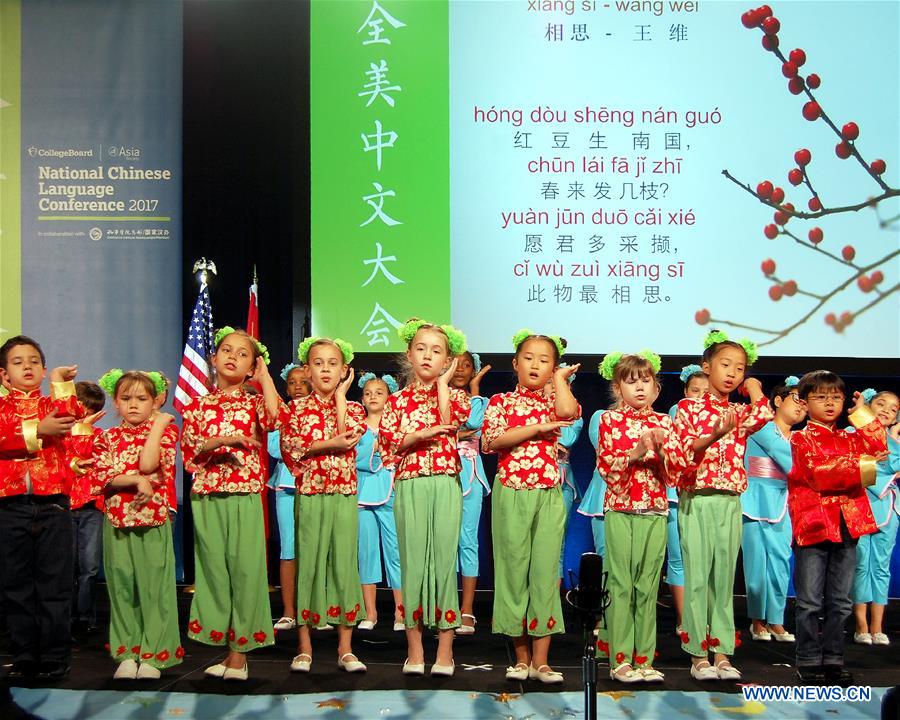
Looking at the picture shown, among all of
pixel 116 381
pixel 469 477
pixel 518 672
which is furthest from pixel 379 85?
pixel 518 672

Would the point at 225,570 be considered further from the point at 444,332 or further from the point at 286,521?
the point at 286,521

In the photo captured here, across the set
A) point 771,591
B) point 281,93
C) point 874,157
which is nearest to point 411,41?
point 281,93

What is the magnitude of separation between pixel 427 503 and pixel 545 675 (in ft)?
2.77

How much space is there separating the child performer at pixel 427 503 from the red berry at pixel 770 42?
10.9 ft

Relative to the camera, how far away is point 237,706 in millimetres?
3842

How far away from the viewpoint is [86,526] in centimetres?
555

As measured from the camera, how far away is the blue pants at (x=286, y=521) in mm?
5656

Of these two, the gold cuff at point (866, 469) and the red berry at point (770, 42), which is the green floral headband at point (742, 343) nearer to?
the gold cuff at point (866, 469)

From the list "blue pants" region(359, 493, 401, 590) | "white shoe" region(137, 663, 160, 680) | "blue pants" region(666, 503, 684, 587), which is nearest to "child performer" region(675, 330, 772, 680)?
"blue pants" region(666, 503, 684, 587)

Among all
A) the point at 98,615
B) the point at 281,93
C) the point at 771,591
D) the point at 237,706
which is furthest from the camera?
the point at 281,93

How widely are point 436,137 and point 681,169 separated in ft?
4.94

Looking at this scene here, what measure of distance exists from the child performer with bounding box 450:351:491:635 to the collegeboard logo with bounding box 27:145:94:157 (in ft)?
10.5

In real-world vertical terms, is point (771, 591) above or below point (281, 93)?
below

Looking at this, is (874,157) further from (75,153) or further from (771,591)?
(75,153)
